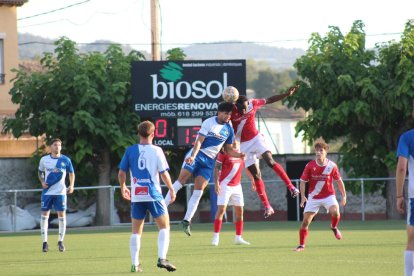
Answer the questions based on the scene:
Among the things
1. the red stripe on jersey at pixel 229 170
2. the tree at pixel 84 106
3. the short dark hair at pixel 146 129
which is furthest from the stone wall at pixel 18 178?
the short dark hair at pixel 146 129

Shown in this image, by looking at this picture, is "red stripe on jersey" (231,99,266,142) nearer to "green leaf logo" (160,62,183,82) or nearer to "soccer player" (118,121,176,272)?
"soccer player" (118,121,176,272)

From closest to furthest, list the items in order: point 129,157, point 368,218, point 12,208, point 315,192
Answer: point 129,157 → point 315,192 → point 12,208 → point 368,218

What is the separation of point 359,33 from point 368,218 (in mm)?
6433

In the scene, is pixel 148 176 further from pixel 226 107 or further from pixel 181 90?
pixel 181 90

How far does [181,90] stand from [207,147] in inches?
466

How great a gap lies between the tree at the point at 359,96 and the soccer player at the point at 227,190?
12963mm

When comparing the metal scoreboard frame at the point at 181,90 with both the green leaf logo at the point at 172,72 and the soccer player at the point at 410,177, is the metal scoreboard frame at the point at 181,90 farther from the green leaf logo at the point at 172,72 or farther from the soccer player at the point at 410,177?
the soccer player at the point at 410,177

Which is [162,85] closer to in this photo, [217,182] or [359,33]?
[359,33]

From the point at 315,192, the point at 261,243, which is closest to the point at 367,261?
the point at 315,192

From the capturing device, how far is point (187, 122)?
31203 millimetres

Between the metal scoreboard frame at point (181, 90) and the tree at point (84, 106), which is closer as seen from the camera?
the metal scoreboard frame at point (181, 90)

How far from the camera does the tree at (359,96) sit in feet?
114

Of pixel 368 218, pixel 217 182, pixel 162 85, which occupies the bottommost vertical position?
→ pixel 368 218

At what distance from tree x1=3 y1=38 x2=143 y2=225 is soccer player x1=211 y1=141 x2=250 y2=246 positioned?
44.9ft
